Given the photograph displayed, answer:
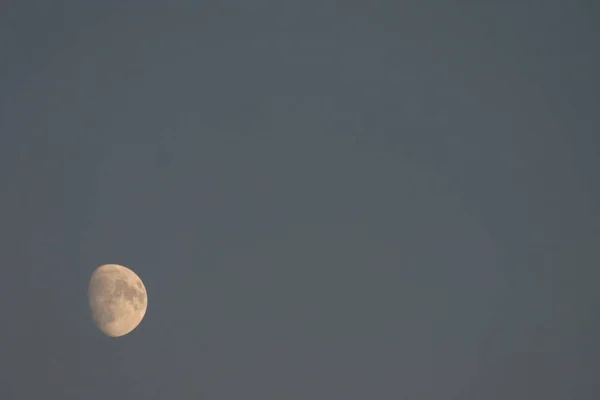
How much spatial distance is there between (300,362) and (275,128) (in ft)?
5.20

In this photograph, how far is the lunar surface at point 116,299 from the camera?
4.94m

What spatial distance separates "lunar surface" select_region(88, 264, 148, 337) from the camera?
4.94 metres

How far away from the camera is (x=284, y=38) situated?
17.2 ft

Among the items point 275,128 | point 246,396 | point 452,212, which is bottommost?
point 246,396

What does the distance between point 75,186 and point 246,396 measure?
73.4 inches

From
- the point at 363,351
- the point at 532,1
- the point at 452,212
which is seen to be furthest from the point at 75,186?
the point at 532,1

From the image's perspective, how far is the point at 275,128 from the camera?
5137 millimetres

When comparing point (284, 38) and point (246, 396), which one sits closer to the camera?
point (246, 396)

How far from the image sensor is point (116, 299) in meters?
4.97

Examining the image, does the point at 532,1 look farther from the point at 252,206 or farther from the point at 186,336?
the point at 186,336

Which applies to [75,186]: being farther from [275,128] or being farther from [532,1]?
[532,1]

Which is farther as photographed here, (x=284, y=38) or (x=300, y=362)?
(x=284, y=38)

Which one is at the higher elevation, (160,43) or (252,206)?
(160,43)

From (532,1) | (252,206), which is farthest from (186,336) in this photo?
(532,1)
